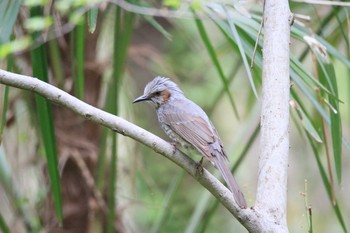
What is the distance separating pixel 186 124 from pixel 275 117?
812mm

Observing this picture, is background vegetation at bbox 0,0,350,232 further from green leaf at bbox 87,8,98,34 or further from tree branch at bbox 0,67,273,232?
tree branch at bbox 0,67,273,232

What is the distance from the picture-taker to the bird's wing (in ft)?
10.0

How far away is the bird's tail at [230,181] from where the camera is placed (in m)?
2.32

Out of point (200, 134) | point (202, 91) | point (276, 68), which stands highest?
point (202, 91)

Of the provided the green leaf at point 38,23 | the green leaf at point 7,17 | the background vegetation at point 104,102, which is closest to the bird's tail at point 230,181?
the background vegetation at point 104,102

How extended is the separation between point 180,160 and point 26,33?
78.2 inches

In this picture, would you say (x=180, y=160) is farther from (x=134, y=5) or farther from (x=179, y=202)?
(x=179, y=202)

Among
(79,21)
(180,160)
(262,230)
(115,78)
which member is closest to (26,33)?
(79,21)

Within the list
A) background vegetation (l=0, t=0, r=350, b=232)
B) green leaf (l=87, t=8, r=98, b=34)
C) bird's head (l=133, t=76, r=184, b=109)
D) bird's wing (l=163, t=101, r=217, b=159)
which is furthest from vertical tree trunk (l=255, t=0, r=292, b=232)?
bird's head (l=133, t=76, r=184, b=109)

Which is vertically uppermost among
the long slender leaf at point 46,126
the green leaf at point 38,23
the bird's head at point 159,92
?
the green leaf at point 38,23

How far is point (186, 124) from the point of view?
3.22 metres

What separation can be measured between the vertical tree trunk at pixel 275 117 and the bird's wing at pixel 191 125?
519mm

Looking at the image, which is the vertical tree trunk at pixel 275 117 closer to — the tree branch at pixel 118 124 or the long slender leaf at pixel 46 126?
the tree branch at pixel 118 124

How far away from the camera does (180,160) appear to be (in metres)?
2.49
